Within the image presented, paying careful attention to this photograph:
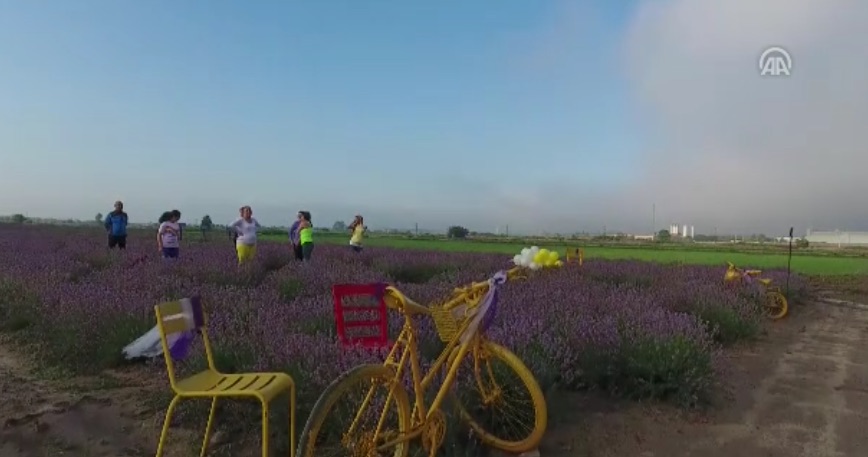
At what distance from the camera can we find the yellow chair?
2.47 m

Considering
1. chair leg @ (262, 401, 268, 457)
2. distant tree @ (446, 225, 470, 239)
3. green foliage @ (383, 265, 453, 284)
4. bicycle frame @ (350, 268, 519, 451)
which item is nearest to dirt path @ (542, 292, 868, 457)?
bicycle frame @ (350, 268, 519, 451)

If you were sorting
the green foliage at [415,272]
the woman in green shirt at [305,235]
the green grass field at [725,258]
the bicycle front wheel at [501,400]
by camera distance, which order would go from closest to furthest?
1. the bicycle front wheel at [501,400]
2. the green foliage at [415,272]
3. the woman in green shirt at [305,235]
4. the green grass field at [725,258]

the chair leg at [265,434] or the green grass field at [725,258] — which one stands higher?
the green grass field at [725,258]

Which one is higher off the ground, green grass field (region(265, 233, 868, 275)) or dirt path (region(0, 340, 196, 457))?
green grass field (region(265, 233, 868, 275))

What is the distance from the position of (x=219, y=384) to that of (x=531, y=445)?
1624 mm

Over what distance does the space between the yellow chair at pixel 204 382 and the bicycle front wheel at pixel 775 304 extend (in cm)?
974

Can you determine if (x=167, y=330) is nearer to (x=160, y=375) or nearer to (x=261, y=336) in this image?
(x=261, y=336)

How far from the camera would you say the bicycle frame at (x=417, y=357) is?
271 cm

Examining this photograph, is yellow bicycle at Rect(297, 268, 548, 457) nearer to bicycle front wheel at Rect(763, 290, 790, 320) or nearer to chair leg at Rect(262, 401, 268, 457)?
chair leg at Rect(262, 401, 268, 457)

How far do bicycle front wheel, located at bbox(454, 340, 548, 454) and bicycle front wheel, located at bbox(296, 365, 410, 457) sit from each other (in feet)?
1.70

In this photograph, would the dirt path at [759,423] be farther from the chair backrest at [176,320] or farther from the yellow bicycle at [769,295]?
the yellow bicycle at [769,295]

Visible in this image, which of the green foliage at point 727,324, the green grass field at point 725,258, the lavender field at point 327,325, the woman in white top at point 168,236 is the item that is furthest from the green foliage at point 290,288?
the green grass field at point 725,258

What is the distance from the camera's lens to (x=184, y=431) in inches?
141

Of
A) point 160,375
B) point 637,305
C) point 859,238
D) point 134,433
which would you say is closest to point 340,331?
point 134,433
